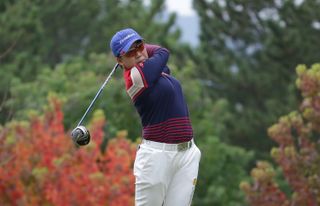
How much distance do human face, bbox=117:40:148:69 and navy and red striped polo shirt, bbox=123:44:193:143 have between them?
0.16 feet

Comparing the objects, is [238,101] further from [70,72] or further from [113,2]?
[113,2]

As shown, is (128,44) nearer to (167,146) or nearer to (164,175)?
(167,146)

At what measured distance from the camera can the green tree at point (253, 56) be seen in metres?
29.8

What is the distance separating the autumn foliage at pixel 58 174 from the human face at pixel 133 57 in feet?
29.3

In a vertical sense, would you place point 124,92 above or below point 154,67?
above

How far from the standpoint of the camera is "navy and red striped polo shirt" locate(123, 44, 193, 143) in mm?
6398

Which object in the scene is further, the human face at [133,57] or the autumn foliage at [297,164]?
the autumn foliage at [297,164]

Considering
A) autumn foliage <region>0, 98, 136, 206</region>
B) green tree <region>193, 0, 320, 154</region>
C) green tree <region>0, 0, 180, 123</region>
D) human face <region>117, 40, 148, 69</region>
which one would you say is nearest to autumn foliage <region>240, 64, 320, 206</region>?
autumn foliage <region>0, 98, 136, 206</region>

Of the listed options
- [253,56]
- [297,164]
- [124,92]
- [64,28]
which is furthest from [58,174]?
[64,28]

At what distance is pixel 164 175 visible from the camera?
6.46 m

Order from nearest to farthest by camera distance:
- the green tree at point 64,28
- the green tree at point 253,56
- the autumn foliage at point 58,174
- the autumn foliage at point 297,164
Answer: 1. the autumn foliage at point 297,164
2. the autumn foliage at point 58,174
3. the green tree at point 253,56
4. the green tree at point 64,28

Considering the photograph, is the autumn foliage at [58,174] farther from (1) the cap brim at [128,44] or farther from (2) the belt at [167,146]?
(1) the cap brim at [128,44]

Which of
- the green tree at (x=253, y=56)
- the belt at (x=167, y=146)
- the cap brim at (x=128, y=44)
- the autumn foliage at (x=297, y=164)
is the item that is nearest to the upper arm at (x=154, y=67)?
the cap brim at (x=128, y=44)

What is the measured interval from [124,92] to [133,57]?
64.5ft
